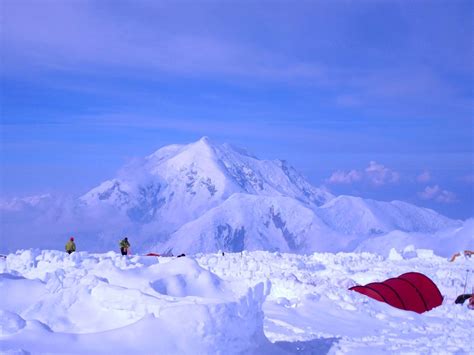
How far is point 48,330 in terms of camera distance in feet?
21.0

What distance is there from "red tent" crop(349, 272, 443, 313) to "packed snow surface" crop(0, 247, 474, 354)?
33.8 inches

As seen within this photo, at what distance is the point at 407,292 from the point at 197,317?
28.5 feet

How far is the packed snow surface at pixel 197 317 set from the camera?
626cm

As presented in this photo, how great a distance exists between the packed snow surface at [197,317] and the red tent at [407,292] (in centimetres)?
86

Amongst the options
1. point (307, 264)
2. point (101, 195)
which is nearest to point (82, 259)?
point (307, 264)

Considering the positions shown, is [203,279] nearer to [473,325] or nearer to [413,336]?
[413,336]

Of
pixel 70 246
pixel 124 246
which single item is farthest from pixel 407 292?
pixel 70 246

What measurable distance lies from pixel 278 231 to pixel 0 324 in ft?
296

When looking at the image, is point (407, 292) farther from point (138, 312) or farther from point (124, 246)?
point (124, 246)

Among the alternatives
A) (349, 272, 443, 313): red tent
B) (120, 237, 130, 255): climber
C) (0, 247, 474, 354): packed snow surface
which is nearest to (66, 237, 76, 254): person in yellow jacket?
(120, 237, 130, 255): climber

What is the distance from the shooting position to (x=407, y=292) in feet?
44.7

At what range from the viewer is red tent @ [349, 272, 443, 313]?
42.8ft

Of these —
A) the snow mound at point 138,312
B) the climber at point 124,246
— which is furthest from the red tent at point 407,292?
the climber at point 124,246

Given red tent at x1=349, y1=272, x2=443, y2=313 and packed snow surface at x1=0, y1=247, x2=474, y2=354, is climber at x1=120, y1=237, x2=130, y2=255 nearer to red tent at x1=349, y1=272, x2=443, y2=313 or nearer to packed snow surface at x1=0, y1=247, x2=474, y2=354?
packed snow surface at x1=0, y1=247, x2=474, y2=354
